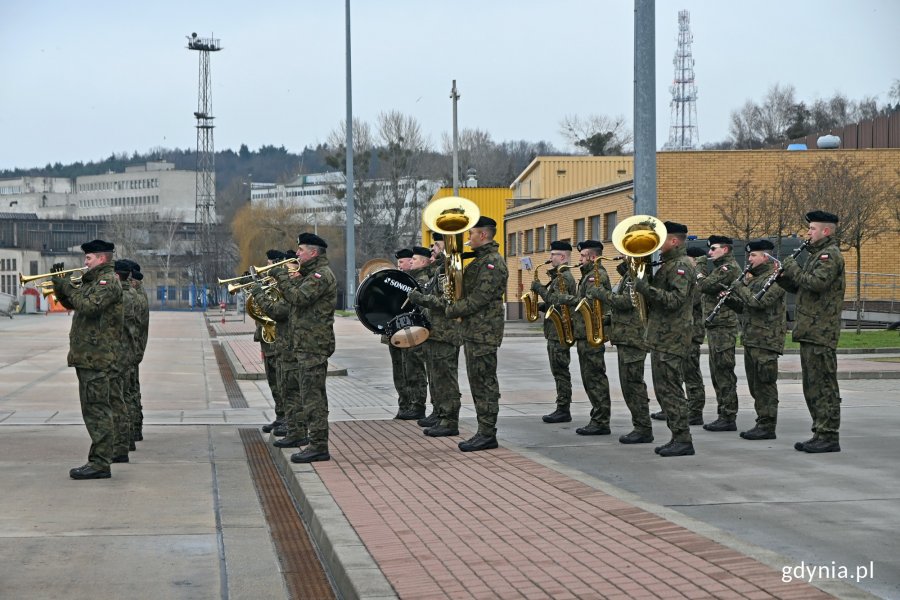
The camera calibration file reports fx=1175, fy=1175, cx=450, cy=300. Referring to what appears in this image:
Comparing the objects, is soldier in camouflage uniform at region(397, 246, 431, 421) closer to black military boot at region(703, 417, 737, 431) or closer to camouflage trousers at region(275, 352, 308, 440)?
camouflage trousers at region(275, 352, 308, 440)

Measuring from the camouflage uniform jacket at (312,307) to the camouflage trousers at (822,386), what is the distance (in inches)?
171

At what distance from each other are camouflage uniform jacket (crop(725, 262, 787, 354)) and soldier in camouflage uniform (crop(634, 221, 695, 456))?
110 cm

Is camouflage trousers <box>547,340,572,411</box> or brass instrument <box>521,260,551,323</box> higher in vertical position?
brass instrument <box>521,260,551,323</box>

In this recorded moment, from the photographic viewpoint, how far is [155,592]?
662 centimetres

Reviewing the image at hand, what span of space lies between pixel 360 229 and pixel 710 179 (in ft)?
168

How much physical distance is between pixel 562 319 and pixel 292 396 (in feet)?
10.9

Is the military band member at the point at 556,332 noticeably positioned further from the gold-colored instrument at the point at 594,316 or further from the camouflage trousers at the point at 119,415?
the camouflage trousers at the point at 119,415

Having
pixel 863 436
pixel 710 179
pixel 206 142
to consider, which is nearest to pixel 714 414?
pixel 863 436

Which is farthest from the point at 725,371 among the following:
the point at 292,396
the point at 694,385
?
the point at 292,396

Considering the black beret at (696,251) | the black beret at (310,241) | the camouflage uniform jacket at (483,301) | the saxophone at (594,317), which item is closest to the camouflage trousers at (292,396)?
the black beret at (310,241)

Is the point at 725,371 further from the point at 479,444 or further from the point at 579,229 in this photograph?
the point at 579,229

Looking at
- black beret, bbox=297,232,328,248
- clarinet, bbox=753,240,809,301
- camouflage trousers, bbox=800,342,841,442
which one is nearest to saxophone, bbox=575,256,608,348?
clarinet, bbox=753,240,809,301

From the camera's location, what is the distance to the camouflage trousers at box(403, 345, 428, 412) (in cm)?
1425

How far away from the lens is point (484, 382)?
11.1 metres
